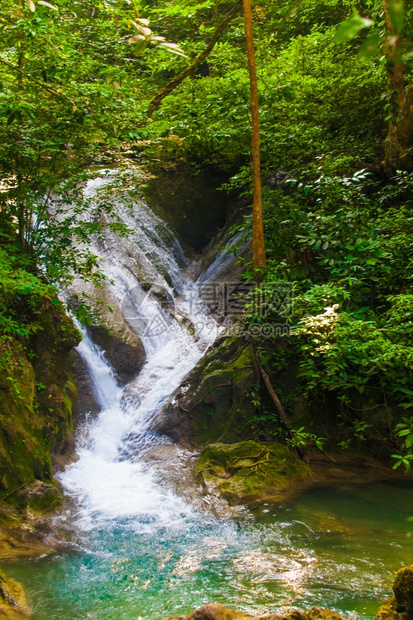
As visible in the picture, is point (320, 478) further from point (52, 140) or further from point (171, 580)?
point (52, 140)

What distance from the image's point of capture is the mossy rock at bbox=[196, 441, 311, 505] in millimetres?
6035

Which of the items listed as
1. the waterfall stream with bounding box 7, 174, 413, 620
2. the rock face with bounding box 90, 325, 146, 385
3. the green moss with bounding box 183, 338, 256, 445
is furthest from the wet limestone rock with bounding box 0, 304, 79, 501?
the green moss with bounding box 183, 338, 256, 445

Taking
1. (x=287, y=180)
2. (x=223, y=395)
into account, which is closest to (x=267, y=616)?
(x=223, y=395)

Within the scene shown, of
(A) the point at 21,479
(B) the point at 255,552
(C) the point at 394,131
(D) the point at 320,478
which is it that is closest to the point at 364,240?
(C) the point at 394,131

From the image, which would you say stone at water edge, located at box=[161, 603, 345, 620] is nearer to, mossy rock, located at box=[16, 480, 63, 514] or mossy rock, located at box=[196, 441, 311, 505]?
mossy rock, located at box=[196, 441, 311, 505]

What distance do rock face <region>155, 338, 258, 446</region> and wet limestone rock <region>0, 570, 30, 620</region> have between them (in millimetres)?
3884

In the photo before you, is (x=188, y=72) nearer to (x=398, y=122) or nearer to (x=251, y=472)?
(x=398, y=122)

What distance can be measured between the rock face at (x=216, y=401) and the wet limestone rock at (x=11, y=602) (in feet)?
12.7

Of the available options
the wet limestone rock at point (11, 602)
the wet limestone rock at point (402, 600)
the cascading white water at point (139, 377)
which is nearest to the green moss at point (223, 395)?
the cascading white water at point (139, 377)

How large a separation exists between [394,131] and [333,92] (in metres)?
2.00

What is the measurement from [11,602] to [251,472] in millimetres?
3313

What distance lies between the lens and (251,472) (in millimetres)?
6312

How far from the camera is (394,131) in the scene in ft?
27.1

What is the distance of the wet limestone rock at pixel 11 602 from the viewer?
366 cm
